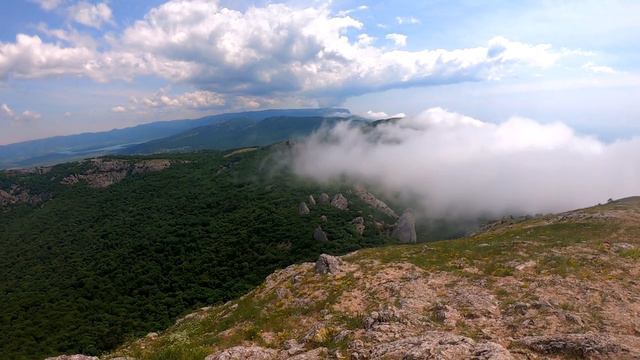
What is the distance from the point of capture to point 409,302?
26375 mm

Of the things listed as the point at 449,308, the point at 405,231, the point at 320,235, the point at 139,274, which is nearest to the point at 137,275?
the point at 139,274

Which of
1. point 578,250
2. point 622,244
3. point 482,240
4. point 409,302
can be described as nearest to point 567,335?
point 409,302

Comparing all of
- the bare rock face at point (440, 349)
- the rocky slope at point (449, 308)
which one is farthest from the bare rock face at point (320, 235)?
the bare rock face at point (440, 349)

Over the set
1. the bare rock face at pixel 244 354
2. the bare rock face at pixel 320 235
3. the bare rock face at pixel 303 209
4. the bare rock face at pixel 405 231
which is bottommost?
the bare rock face at pixel 405 231

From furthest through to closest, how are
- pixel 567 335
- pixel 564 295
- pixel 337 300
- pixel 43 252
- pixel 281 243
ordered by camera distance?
pixel 43 252 → pixel 281 243 → pixel 337 300 → pixel 564 295 → pixel 567 335

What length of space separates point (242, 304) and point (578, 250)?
31214mm

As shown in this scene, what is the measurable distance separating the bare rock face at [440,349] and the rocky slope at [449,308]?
1.9 inches

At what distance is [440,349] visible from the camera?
16.7 metres

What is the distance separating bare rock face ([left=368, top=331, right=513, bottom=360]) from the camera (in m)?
16.1

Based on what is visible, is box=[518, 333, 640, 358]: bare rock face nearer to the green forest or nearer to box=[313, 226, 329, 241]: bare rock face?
the green forest

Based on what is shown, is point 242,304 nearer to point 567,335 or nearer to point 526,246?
point 567,335

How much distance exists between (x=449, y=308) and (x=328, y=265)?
1491cm

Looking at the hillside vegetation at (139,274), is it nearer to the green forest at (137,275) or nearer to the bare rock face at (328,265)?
the green forest at (137,275)

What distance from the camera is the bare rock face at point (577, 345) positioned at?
55.2 feet
